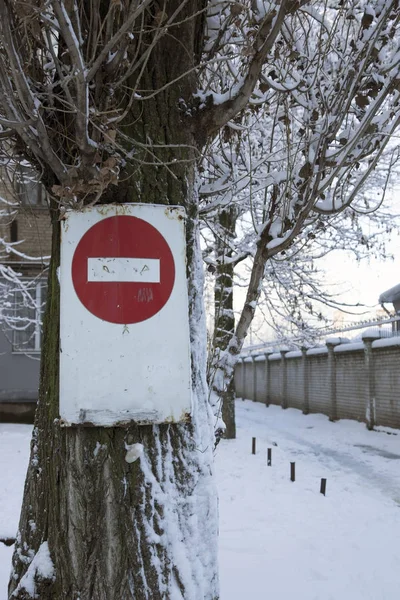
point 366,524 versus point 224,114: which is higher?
point 224,114

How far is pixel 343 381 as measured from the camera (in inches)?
730

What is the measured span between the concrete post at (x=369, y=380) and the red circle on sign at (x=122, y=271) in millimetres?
14362

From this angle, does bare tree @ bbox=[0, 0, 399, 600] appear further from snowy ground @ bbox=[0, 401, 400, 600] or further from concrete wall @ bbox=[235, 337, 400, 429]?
concrete wall @ bbox=[235, 337, 400, 429]

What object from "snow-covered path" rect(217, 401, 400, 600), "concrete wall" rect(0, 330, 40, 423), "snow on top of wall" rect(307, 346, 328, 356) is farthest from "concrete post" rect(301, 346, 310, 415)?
"concrete wall" rect(0, 330, 40, 423)

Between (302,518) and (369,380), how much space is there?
390 inches

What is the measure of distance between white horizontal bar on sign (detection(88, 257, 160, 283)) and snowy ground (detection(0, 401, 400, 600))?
239cm

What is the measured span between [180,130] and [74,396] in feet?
4.45

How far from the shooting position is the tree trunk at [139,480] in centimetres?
258

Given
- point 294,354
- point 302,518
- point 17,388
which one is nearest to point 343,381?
point 294,354

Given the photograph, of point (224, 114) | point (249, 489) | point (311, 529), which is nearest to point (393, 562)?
point (311, 529)

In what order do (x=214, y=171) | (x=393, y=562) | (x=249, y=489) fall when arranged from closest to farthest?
(x=214, y=171) < (x=393, y=562) < (x=249, y=489)

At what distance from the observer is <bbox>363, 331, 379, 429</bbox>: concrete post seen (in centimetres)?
1605

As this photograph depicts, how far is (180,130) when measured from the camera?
2.99 m

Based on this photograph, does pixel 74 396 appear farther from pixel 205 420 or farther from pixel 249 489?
pixel 249 489
